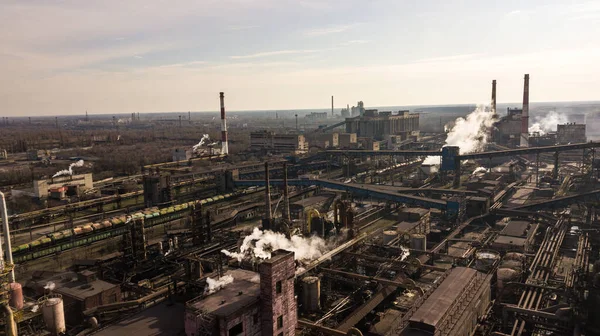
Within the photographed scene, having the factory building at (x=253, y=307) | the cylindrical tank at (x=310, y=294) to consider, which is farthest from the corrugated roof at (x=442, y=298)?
the cylindrical tank at (x=310, y=294)

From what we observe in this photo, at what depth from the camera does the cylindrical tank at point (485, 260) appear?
89.8 ft

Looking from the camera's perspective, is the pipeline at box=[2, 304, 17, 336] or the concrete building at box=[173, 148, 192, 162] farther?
the concrete building at box=[173, 148, 192, 162]

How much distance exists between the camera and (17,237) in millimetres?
38500

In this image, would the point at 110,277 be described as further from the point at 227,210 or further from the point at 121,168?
the point at 121,168

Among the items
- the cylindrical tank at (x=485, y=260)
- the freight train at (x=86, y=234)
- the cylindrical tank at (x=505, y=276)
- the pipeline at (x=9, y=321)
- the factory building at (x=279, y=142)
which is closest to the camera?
the pipeline at (x=9, y=321)

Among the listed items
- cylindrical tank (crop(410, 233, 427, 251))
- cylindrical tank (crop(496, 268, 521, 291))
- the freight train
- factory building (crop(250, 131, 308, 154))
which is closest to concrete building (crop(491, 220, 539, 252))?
cylindrical tank (crop(496, 268, 521, 291))

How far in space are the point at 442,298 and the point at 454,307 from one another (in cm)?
81

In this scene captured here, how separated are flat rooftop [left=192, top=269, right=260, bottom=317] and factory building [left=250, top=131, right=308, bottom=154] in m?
67.8

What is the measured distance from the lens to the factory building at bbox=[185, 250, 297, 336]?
15.7 m

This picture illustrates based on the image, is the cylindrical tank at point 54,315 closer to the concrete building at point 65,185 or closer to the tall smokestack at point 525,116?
the concrete building at point 65,185

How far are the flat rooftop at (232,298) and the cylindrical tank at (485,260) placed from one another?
16390 millimetres

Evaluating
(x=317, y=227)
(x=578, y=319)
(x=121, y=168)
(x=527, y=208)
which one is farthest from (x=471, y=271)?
(x=121, y=168)

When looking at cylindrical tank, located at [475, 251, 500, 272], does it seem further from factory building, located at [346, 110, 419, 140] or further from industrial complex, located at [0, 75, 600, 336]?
factory building, located at [346, 110, 419, 140]

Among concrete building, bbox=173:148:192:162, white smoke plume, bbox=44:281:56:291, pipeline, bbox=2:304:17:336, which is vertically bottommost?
white smoke plume, bbox=44:281:56:291
